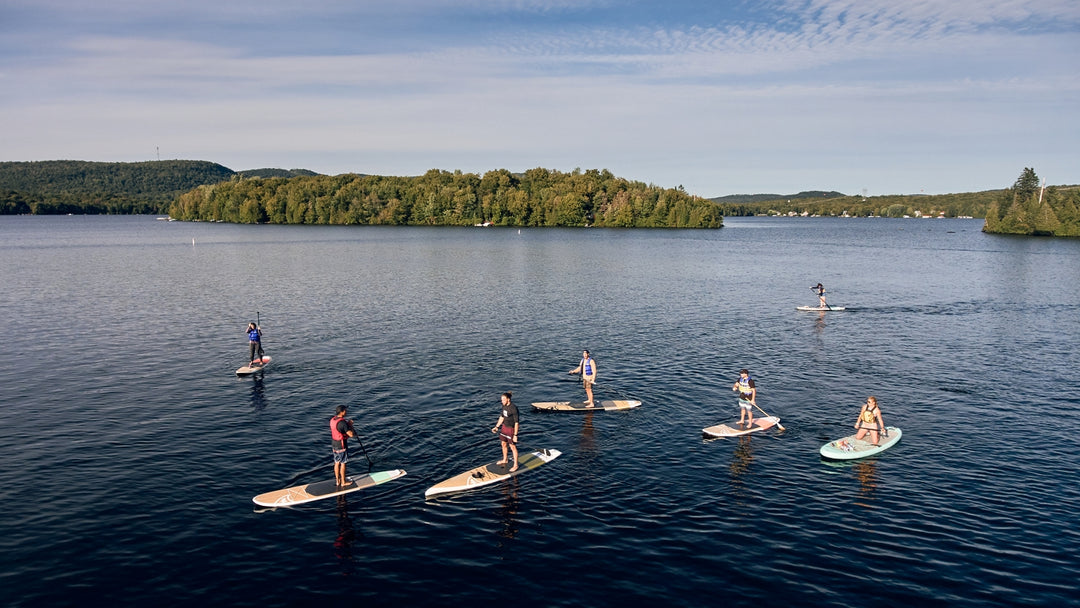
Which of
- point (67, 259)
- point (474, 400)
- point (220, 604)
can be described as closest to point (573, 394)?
point (474, 400)

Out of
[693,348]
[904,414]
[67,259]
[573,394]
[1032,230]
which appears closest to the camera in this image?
[904,414]

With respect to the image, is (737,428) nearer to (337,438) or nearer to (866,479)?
(866,479)

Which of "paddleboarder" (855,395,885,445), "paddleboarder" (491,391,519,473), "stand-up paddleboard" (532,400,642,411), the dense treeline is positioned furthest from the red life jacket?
the dense treeline

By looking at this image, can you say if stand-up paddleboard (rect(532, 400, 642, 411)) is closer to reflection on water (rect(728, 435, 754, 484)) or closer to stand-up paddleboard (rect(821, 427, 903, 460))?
reflection on water (rect(728, 435, 754, 484))

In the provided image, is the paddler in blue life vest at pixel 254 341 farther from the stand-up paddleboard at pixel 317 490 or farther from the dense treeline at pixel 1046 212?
the dense treeline at pixel 1046 212

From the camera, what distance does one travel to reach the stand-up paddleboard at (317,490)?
22.8 m

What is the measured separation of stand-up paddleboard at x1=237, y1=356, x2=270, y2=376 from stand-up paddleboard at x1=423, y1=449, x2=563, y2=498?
20342mm

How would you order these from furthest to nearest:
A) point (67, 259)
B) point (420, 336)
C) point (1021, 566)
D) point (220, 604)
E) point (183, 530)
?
1. point (67, 259)
2. point (420, 336)
3. point (183, 530)
4. point (1021, 566)
5. point (220, 604)

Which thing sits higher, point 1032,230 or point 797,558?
point 1032,230

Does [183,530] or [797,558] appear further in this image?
[183,530]

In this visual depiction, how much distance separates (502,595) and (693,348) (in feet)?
106

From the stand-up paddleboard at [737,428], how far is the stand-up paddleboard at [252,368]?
26625 mm

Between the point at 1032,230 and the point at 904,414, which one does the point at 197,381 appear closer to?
the point at 904,414

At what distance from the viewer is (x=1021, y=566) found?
1950cm
